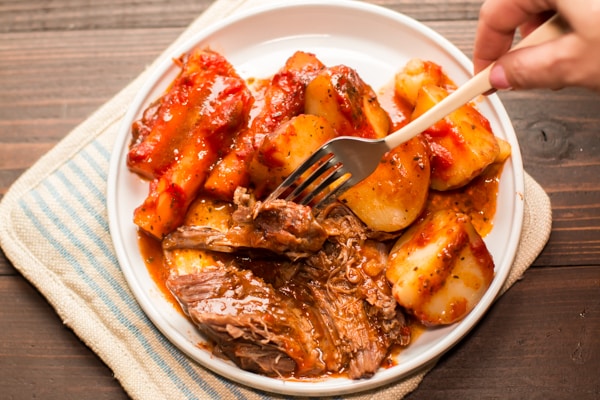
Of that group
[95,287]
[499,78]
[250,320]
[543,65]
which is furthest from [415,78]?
[95,287]

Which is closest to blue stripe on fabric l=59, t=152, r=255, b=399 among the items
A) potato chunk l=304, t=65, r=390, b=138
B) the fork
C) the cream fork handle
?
the fork

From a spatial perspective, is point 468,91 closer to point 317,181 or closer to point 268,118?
point 317,181

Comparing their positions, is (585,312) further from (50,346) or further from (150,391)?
(50,346)

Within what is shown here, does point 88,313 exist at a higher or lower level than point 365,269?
lower

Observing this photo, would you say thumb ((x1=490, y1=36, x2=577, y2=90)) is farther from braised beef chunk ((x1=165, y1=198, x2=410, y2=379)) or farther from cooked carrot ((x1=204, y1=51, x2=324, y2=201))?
cooked carrot ((x1=204, y1=51, x2=324, y2=201))

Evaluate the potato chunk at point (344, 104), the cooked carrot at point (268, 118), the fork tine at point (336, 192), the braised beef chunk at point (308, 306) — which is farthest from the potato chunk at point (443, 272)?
the cooked carrot at point (268, 118)

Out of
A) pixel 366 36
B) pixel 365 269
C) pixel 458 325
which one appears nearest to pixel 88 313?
pixel 365 269

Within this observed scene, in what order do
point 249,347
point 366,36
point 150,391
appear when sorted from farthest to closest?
point 366,36
point 150,391
point 249,347
